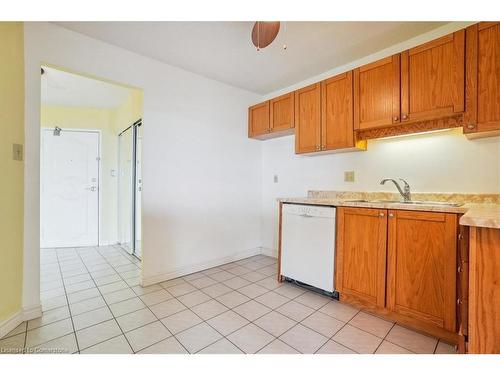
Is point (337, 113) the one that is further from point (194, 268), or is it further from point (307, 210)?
point (194, 268)

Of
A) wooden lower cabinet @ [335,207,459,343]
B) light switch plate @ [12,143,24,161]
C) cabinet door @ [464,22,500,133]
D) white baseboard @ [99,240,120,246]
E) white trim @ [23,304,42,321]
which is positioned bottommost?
white baseboard @ [99,240,120,246]

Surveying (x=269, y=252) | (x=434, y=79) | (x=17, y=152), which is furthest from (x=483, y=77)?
(x=17, y=152)

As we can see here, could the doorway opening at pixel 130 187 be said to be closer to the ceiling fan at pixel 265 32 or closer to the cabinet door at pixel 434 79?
the ceiling fan at pixel 265 32

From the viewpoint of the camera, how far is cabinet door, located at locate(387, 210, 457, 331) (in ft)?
4.74

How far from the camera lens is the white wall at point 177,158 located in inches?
70.2

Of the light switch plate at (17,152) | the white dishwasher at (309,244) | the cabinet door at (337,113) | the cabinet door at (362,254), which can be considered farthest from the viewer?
the cabinet door at (337,113)

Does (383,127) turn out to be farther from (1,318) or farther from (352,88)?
(1,318)

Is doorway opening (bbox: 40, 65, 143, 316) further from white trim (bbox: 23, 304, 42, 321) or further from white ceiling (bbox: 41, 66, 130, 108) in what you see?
white trim (bbox: 23, 304, 42, 321)

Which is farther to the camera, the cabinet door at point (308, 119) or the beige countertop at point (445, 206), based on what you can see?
the cabinet door at point (308, 119)

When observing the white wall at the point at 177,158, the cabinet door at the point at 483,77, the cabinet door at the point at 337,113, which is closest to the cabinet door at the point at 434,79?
the cabinet door at the point at 483,77

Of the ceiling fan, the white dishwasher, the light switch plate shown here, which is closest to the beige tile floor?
the white dishwasher

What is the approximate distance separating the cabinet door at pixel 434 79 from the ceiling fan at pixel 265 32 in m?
1.16

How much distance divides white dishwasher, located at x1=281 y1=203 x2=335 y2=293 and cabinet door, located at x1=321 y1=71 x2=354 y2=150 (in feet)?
2.40

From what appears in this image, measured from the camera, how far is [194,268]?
2.74 metres
